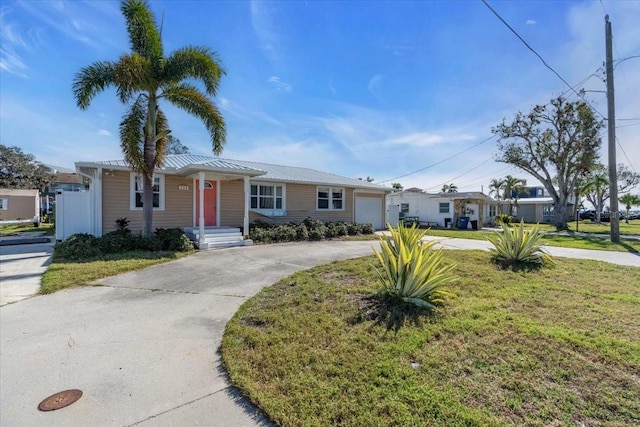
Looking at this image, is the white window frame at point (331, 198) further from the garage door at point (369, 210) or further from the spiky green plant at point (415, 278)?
the spiky green plant at point (415, 278)

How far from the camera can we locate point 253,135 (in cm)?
1781

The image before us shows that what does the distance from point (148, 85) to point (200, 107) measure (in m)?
1.65

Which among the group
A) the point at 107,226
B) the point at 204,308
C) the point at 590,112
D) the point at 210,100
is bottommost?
the point at 204,308

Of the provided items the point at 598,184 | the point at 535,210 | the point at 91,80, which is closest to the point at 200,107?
the point at 91,80

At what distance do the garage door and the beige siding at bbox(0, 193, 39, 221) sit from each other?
88.5ft

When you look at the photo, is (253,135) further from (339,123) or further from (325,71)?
(325,71)

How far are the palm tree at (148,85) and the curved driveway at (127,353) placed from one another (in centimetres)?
537

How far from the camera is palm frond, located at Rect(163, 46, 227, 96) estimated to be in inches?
410

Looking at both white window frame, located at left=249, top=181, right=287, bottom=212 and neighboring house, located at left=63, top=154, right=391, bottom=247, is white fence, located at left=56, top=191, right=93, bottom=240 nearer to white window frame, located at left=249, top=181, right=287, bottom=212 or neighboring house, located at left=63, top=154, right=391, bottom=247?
neighboring house, located at left=63, top=154, right=391, bottom=247

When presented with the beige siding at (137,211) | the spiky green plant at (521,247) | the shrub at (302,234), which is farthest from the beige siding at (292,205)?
the spiky green plant at (521,247)

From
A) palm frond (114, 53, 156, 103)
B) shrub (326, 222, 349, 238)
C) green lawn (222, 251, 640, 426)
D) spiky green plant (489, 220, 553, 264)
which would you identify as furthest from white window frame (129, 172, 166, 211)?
spiky green plant (489, 220, 553, 264)

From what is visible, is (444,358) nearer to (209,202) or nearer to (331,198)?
(209,202)

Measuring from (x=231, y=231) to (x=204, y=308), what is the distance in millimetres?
8124

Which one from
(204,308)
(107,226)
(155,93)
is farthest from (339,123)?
(204,308)
